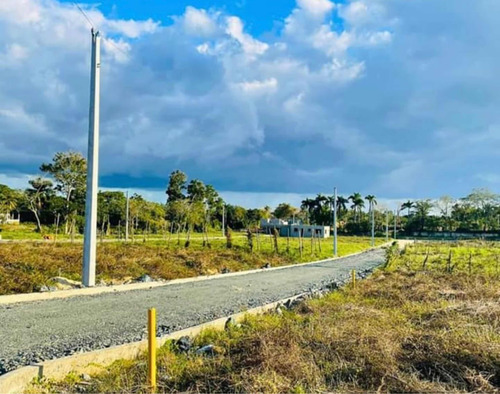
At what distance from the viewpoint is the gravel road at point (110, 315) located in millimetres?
6567

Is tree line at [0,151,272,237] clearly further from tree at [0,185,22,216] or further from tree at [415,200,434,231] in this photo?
tree at [415,200,434,231]

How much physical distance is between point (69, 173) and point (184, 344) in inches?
1822

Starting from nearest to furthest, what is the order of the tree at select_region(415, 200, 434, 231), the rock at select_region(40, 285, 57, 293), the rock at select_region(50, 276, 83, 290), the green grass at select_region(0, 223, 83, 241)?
the rock at select_region(40, 285, 57, 293) < the rock at select_region(50, 276, 83, 290) < the green grass at select_region(0, 223, 83, 241) < the tree at select_region(415, 200, 434, 231)

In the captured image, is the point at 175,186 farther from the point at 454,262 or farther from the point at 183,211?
the point at 454,262

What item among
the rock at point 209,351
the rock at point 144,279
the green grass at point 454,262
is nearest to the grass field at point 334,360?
the rock at point 209,351

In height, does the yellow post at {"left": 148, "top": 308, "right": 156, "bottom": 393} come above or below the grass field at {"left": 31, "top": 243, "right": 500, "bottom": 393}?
above

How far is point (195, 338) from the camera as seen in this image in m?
7.12

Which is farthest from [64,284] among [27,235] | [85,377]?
[27,235]

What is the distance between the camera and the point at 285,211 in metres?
94.9

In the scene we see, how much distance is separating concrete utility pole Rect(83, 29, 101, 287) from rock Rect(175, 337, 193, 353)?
19.1ft

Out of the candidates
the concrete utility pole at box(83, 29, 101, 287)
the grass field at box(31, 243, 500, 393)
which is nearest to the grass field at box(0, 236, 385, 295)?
the concrete utility pole at box(83, 29, 101, 287)

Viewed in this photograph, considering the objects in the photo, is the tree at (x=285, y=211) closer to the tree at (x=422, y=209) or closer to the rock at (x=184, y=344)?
the tree at (x=422, y=209)

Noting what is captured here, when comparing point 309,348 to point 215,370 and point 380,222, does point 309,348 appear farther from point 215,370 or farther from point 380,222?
point 380,222

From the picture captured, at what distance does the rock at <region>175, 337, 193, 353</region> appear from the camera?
6539 millimetres
